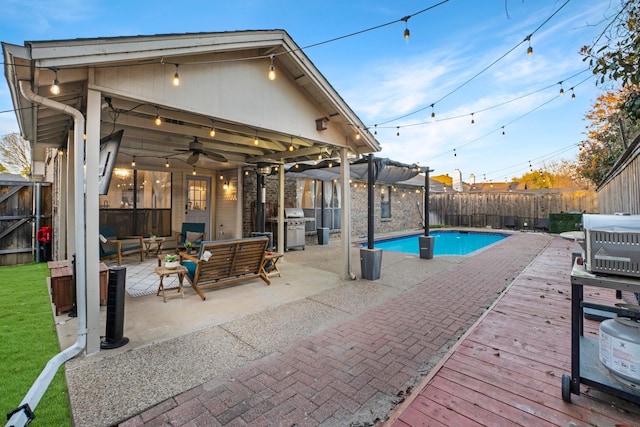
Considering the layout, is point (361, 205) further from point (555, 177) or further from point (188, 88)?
point (555, 177)

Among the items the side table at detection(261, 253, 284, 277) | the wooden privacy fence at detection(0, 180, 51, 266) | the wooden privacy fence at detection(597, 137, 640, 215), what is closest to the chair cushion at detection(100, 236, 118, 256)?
the wooden privacy fence at detection(0, 180, 51, 266)

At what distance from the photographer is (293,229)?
30.5ft

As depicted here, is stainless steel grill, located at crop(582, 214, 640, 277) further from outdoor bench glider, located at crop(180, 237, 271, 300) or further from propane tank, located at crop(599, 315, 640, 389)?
outdoor bench glider, located at crop(180, 237, 271, 300)

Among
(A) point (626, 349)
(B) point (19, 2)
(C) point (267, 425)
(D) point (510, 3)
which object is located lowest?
(C) point (267, 425)

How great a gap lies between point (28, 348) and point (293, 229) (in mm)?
6861

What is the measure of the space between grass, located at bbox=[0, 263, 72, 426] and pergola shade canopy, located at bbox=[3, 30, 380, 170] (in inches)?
101

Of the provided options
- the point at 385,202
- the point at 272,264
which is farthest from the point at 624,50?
the point at 385,202

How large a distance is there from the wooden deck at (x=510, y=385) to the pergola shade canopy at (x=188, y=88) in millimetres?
3789

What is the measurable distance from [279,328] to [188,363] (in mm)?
1058

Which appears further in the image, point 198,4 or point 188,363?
point 198,4

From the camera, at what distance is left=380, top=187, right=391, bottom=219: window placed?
14.3 meters

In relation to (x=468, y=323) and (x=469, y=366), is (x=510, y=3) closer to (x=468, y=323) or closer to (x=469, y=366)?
(x=468, y=323)

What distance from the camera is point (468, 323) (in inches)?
137

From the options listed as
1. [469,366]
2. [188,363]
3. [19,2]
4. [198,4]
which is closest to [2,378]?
[188,363]
